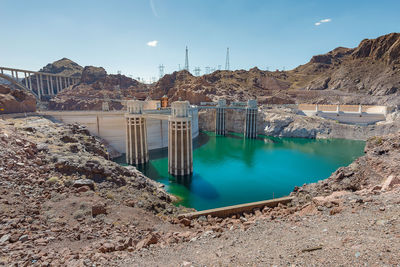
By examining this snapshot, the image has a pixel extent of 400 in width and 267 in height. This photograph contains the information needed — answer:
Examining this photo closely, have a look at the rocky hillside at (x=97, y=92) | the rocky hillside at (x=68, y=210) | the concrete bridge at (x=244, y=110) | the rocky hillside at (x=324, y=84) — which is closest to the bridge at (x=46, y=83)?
the rocky hillside at (x=97, y=92)

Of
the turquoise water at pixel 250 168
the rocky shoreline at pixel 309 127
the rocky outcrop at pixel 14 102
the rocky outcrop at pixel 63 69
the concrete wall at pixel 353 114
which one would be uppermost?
the rocky outcrop at pixel 63 69

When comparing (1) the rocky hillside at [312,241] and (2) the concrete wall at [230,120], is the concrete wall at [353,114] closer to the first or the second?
(2) the concrete wall at [230,120]

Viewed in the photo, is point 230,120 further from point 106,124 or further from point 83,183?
point 83,183

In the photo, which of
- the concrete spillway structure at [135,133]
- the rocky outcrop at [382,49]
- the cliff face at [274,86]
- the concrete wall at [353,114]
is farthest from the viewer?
the rocky outcrop at [382,49]

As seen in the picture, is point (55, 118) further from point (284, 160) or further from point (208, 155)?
point (284, 160)

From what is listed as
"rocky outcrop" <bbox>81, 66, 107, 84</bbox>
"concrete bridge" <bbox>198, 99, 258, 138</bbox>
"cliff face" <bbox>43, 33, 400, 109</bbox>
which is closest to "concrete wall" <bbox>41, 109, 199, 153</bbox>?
"concrete bridge" <bbox>198, 99, 258, 138</bbox>

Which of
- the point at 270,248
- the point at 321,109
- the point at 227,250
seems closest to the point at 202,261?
the point at 227,250
